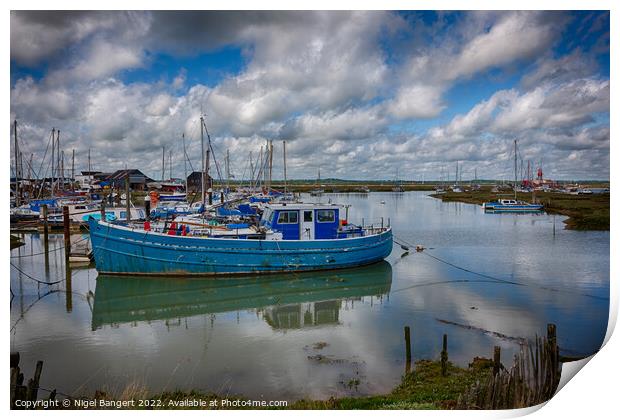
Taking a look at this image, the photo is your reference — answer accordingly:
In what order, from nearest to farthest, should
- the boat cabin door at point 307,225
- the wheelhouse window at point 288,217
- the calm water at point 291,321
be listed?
the calm water at point 291,321, the wheelhouse window at point 288,217, the boat cabin door at point 307,225

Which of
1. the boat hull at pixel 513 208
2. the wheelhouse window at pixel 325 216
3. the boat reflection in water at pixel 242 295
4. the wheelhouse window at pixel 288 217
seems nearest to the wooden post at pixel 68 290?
the boat reflection in water at pixel 242 295

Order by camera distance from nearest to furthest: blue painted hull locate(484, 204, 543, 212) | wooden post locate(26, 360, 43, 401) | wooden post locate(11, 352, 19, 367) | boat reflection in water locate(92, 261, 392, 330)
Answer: wooden post locate(26, 360, 43, 401)
wooden post locate(11, 352, 19, 367)
boat reflection in water locate(92, 261, 392, 330)
blue painted hull locate(484, 204, 543, 212)

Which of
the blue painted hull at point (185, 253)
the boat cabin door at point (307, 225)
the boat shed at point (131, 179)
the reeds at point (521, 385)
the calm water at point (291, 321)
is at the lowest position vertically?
the calm water at point (291, 321)

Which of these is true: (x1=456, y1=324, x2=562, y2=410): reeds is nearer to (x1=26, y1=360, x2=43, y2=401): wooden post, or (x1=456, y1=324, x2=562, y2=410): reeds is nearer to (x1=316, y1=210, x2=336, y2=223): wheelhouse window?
(x1=26, y1=360, x2=43, y2=401): wooden post

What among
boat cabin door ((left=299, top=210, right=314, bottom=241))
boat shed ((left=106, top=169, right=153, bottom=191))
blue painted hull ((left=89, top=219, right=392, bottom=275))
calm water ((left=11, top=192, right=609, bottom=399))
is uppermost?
boat shed ((left=106, top=169, right=153, bottom=191))

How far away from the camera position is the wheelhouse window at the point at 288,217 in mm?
16856

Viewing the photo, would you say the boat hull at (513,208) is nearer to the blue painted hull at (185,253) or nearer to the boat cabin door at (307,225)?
the boat cabin door at (307,225)

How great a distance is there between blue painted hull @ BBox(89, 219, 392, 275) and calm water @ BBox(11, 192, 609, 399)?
1.52ft

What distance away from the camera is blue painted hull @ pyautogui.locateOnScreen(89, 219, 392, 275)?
15906mm

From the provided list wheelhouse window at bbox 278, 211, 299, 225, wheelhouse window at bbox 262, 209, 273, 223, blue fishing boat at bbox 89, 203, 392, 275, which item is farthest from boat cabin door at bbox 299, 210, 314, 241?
wheelhouse window at bbox 262, 209, 273, 223

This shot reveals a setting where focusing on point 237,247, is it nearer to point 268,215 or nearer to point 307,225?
point 268,215

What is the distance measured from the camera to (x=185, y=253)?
52.6 ft

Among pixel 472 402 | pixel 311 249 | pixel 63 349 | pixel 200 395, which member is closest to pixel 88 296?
pixel 63 349

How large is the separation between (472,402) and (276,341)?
4813mm
